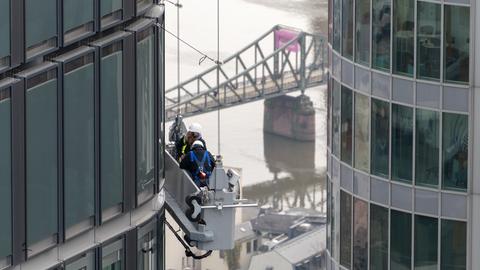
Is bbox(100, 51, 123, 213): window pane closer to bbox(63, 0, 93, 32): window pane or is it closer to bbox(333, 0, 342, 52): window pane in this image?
bbox(63, 0, 93, 32): window pane

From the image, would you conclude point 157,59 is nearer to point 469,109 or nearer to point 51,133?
point 51,133

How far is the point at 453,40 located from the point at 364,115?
209cm

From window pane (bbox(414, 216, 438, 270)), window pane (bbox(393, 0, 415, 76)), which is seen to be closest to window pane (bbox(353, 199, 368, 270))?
window pane (bbox(414, 216, 438, 270))

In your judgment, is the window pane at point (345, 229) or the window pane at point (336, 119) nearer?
the window pane at point (345, 229)

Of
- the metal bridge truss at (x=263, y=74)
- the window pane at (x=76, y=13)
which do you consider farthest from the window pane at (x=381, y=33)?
the metal bridge truss at (x=263, y=74)

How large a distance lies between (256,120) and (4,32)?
10667 cm

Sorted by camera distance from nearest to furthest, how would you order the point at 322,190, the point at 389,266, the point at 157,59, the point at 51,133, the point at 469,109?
the point at 51,133, the point at 157,59, the point at 469,109, the point at 389,266, the point at 322,190

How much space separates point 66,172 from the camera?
1700 centimetres

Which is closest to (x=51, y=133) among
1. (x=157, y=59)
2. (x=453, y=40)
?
(x=157, y=59)

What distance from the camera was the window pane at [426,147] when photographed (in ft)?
78.3

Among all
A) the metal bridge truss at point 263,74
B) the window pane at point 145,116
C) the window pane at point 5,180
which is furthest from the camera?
the metal bridge truss at point 263,74

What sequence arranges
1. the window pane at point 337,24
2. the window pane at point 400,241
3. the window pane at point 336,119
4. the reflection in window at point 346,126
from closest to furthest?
the window pane at point 400,241 < the reflection in window at point 346,126 < the window pane at point 337,24 < the window pane at point 336,119

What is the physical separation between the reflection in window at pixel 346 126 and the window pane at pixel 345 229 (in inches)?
21.6

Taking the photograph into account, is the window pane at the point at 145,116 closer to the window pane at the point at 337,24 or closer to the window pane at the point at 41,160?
the window pane at the point at 41,160
